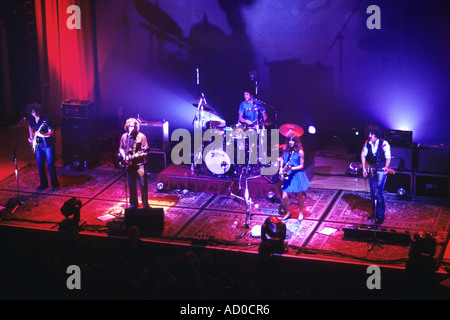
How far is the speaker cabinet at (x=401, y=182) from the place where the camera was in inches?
410

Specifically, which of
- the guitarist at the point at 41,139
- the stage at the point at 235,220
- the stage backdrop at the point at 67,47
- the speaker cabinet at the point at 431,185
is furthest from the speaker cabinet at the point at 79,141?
the speaker cabinet at the point at 431,185

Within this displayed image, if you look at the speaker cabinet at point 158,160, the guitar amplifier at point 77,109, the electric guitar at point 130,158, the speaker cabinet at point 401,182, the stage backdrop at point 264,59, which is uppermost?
the stage backdrop at point 264,59

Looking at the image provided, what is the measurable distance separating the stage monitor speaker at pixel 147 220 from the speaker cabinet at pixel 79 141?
13.6 feet

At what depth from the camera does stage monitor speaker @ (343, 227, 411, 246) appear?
837 centimetres

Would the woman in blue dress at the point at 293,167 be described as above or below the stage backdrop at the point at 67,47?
below

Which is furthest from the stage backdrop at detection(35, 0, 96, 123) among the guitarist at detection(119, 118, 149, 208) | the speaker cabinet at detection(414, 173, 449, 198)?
the speaker cabinet at detection(414, 173, 449, 198)

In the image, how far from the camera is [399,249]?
823 centimetres

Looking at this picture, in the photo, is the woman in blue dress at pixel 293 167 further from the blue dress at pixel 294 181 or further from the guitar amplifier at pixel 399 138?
the guitar amplifier at pixel 399 138

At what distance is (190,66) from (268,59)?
199 cm

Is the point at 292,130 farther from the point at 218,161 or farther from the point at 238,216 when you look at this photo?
the point at 218,161

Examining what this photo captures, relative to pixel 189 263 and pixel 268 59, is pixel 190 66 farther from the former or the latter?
pixel 189 263

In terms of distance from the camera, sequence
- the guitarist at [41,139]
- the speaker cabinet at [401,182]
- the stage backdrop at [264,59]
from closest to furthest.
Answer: the speaker cabinet at [401,182] → the guitarist at [41,139] → the stage backdrop at [264,59]

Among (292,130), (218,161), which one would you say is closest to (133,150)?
(218,161)
